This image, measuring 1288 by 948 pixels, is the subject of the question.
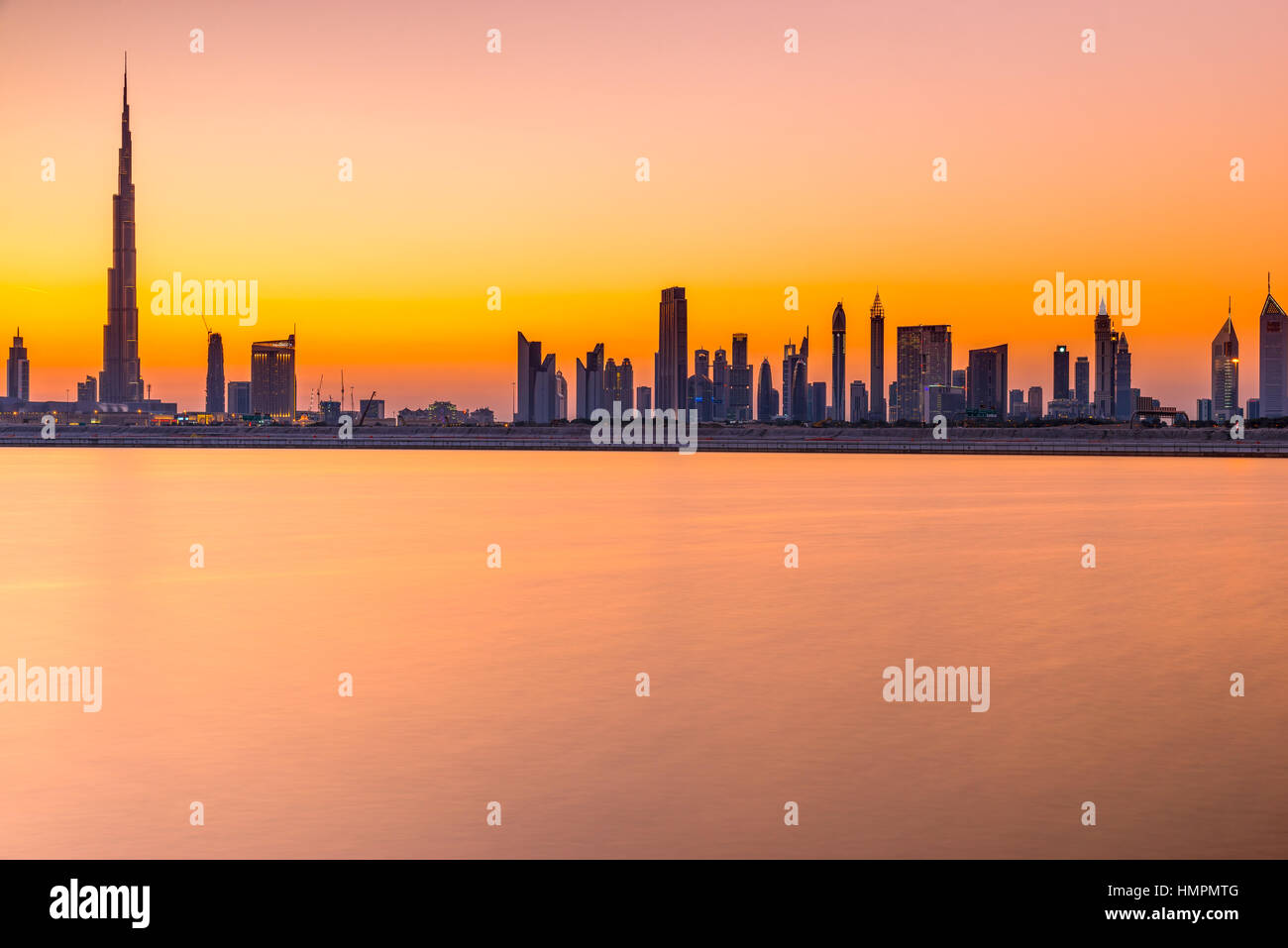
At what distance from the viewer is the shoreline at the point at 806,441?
13975cm

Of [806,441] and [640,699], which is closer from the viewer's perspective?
[640,699]

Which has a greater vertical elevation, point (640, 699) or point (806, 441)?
point (806, 441)

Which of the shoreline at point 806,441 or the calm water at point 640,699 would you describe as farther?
the shoreline at point 806,441

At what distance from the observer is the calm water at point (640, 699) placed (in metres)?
10.4

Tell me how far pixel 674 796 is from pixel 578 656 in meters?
7.32

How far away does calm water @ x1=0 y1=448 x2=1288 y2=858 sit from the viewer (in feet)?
34.2

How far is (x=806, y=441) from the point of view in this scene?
554 feet

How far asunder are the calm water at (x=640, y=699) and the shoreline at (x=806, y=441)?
4219 inches

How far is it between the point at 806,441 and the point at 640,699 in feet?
509

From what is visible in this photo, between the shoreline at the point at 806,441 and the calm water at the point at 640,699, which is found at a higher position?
the shoreline at the point at 806,441

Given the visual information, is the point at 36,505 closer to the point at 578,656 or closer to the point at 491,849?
the point at 578,656

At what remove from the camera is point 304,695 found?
15.6 meters

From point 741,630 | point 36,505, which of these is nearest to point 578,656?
point 741,630

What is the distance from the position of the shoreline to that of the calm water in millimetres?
107155
